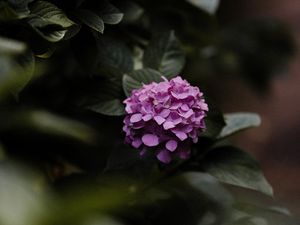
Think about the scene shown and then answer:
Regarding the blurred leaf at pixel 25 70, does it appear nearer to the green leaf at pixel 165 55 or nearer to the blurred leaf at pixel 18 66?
the blurred leaf at pixel 18 66

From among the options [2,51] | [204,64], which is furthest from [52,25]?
[204,64]

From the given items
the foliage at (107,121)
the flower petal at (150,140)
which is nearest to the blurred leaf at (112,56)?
the foliage at (107,121)

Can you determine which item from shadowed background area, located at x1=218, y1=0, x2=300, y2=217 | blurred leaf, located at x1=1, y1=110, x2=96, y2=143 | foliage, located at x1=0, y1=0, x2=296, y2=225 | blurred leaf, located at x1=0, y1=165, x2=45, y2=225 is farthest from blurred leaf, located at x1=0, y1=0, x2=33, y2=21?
shadowed background area, located at x1=218, y1=0, x2=300, y2=217

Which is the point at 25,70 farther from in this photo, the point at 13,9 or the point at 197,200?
the point at 197,200

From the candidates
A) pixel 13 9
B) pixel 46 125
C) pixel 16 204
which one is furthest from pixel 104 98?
pixel 16 204

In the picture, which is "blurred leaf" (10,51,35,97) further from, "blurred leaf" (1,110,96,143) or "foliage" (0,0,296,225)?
"blurred leaf" (1,110,96,143)
